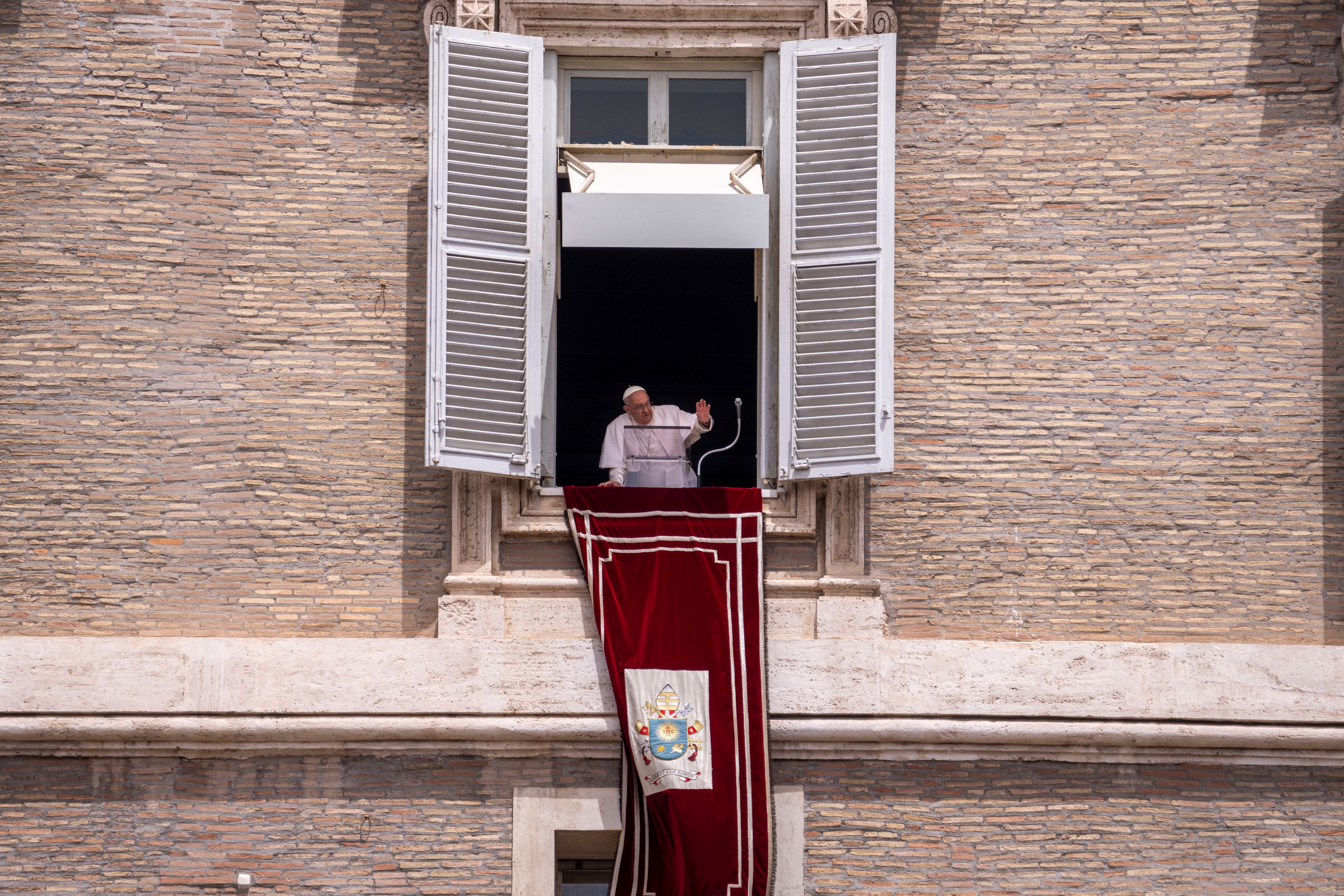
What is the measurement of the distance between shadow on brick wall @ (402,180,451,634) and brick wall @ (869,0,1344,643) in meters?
2.29

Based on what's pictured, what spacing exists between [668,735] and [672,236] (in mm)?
2554

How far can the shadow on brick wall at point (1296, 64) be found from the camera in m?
8.59

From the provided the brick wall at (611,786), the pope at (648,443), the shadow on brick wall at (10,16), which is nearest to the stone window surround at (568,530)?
the pope at (648,443)

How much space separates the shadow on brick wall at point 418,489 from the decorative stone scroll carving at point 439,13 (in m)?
0.89

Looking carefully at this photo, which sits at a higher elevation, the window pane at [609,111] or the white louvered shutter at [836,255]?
the window pane at [609,111]

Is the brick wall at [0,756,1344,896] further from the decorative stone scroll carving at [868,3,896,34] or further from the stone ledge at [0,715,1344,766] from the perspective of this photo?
the decorative stone scroll carving at [868,3,896,34]

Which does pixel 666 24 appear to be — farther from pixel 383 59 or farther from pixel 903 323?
pixel 903 323

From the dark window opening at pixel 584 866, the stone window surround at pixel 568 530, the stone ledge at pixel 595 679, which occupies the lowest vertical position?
the dark window opening at pixel 584 866

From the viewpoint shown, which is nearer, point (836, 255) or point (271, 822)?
point (271, 822)

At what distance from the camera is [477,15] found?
8.52 meters

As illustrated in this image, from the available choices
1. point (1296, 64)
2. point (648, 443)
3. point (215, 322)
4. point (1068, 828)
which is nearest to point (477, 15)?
point (215, 322)

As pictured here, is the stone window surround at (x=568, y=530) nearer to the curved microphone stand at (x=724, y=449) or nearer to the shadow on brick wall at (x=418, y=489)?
the shadow on brick wall at (x=418, y=489)

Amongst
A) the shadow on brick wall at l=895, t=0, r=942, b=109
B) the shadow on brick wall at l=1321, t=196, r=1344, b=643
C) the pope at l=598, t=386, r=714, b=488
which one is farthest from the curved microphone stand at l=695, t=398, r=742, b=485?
the shadow on brick wall at l=1321, t=196, r=1344, b=643

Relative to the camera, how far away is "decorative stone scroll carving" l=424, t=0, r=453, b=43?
28.2 ft
